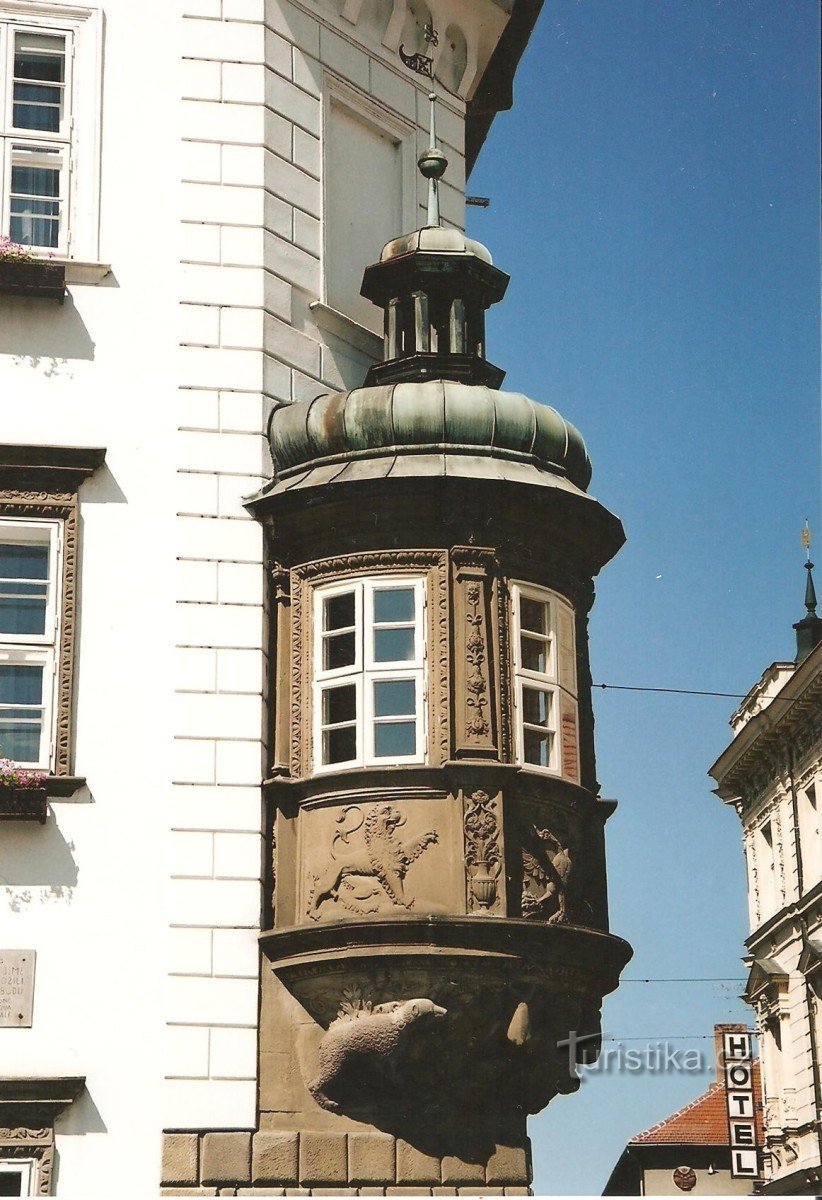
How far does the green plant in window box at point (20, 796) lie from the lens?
18.4m

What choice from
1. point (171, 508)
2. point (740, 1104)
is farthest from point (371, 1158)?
point (740, 1104)

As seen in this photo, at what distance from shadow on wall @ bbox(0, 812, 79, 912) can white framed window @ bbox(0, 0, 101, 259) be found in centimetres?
527

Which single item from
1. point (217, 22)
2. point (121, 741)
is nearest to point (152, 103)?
point (217, 22)

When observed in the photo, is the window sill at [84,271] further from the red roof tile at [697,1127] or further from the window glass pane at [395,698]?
the red roof tile at [697,1127]

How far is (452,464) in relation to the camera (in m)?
19.6

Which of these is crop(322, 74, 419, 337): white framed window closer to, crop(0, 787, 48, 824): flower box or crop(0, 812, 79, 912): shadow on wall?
crop(0, 787, 48, 824): flower box

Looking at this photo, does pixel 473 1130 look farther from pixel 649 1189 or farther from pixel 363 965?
pixel 649 1189

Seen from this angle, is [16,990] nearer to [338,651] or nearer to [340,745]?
[340,745]

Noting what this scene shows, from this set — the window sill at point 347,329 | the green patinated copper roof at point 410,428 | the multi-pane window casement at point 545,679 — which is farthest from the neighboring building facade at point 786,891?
the green patinated copper roof at point 410,428

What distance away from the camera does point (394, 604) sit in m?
19.5

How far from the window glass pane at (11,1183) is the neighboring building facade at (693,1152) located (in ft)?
108

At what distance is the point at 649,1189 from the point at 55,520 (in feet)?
121

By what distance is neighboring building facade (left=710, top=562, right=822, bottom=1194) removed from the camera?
46562 mm

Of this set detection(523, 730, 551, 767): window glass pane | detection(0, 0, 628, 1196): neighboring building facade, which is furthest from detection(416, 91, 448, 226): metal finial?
detection(523, 730, 551, 767): window glass pane
